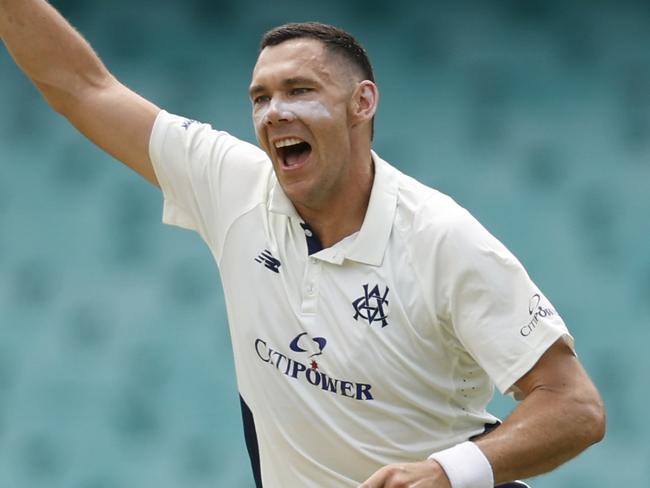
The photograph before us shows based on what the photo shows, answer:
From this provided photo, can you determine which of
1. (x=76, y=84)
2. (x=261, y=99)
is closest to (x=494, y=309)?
(x=261, y=99)

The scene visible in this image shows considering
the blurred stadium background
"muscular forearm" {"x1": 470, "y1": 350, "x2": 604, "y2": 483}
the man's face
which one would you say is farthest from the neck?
the blurred stadium background

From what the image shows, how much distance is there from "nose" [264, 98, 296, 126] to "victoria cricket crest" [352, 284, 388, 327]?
43 cm

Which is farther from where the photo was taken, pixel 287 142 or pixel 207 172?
pixel 207 172

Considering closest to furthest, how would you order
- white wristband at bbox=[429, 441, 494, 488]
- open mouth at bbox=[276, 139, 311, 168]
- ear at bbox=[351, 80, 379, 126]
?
white wristband at bbox=[429, 441, 494, 488]
open mouth at bbox=[276, 139, 311, 168]
ear at bbox=[351, 80, 379, 126]

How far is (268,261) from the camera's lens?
11.2 ft

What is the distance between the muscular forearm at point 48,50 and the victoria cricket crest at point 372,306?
2.96 feet

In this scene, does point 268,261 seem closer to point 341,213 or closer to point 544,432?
point 341,213

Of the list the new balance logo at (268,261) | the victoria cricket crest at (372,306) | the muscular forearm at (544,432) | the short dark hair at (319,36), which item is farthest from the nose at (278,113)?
the muscular forearm at (544,432)

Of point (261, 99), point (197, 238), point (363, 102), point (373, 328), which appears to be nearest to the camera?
point (373, 328)

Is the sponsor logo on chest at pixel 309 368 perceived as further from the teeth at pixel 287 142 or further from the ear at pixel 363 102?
the ear at pixel 363 102

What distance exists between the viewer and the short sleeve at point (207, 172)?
352 centimetres

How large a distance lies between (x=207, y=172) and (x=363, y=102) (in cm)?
42

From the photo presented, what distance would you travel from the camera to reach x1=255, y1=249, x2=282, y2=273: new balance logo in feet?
11.2

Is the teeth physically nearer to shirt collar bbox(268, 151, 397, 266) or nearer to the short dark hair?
shirt collar bbox(268, 151, 397, 266)
